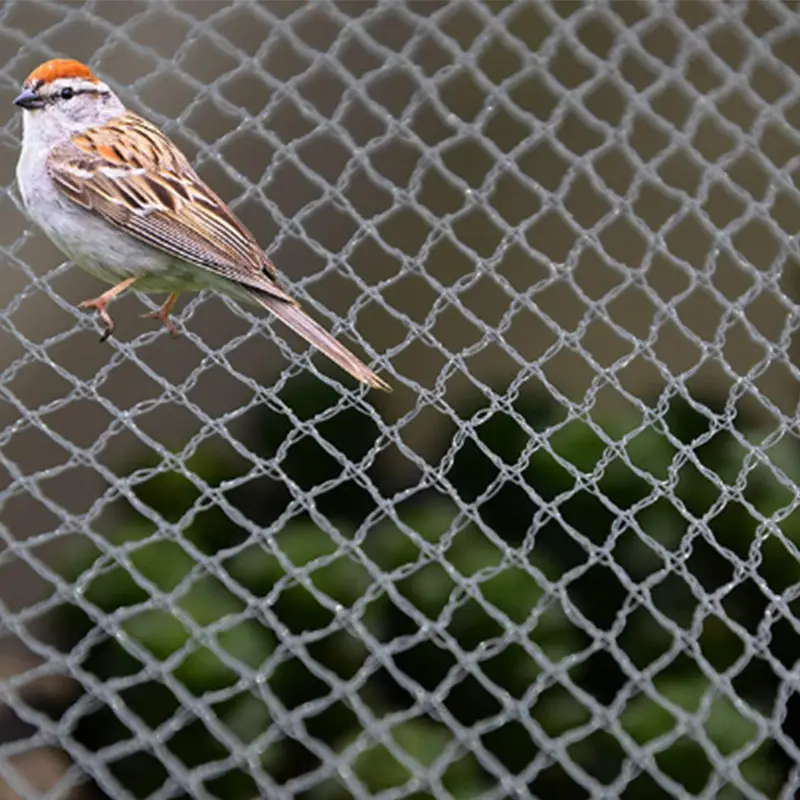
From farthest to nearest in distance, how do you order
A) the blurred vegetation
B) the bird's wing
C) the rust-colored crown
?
the blurred vegetation, the rust-colored crown, the bird's wing

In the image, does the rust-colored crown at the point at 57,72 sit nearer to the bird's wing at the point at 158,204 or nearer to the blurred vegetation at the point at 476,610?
the bird's wing at the point at 158,204

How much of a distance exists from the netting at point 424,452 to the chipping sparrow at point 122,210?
0.23ft

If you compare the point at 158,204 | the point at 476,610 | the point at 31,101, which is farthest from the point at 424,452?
the point at 31,101

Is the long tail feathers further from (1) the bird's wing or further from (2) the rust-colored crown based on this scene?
(2) the rust-colored crown

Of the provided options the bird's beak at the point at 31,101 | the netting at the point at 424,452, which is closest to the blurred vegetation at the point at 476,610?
the netting at the point at 424,452

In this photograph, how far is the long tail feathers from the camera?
1.54 meters

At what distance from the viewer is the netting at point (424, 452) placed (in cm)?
154

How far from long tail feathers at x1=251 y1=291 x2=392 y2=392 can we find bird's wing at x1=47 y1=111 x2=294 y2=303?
0.02 metres

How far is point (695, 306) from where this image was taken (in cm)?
310

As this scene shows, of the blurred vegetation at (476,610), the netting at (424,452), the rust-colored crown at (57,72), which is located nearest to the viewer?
the netting at (424,452)

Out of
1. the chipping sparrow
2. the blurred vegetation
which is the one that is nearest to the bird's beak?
the chipping sparrow

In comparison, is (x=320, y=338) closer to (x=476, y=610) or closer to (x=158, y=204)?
(x=158, y=204)

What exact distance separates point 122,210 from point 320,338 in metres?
0.35

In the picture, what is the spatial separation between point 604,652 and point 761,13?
1643mm
